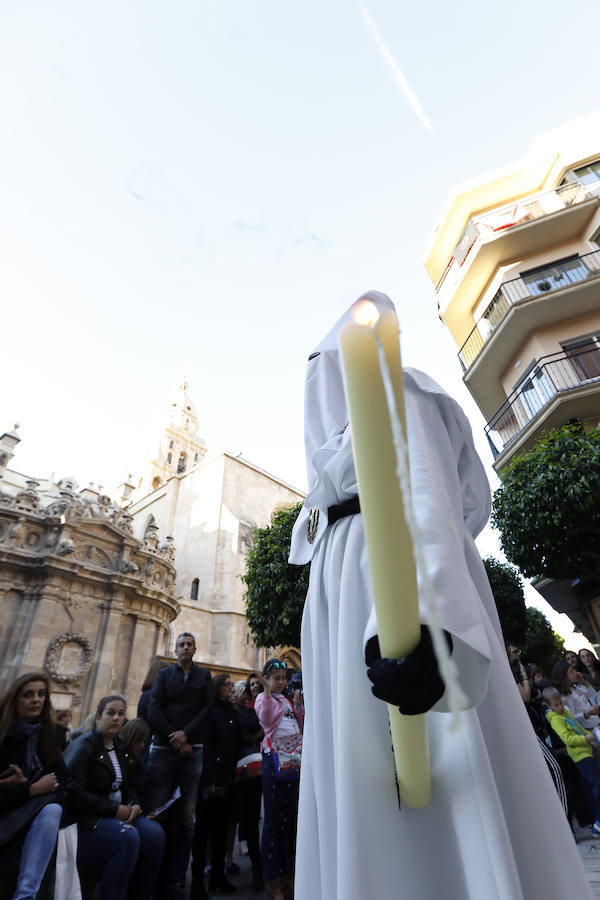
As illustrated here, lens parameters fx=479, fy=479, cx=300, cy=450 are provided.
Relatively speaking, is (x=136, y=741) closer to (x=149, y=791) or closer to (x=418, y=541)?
(x=149, y=791)

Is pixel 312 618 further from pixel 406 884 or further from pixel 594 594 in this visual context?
pixel 594 594

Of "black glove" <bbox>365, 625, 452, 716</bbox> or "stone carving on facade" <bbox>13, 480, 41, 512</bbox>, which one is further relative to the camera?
"stone carving on facade" <bbox>13, 480, 41, 512</bbox>

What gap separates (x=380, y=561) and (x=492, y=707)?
83 cm

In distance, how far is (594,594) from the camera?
12.0 metres

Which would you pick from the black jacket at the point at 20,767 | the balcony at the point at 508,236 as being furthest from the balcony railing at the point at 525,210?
the black jacket at the point at 20,767

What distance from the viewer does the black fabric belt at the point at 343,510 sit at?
5.23 ft

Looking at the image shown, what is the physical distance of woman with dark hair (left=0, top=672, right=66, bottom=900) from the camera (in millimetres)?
2881

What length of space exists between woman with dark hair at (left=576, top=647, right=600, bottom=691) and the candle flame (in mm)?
8275

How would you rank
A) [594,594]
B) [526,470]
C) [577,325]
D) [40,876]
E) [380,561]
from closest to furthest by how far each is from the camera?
1. [380,561]
2. [40,876]
3. [526,470]
4. [594,594]
5. [577,325]

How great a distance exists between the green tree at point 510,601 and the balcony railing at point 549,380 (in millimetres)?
3516

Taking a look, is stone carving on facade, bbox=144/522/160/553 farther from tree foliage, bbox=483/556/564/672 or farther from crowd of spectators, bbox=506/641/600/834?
crowd of spectators, bbox=506/641/600/834

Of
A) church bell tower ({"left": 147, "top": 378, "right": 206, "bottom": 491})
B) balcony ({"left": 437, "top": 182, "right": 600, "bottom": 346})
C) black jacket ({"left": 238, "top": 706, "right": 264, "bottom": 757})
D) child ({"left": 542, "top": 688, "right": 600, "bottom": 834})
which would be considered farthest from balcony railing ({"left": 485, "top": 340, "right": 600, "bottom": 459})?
church bell tower ({"left": 147, "top": 378, "right": 206, "bottom": 491})

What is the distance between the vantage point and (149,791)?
13.4 feet

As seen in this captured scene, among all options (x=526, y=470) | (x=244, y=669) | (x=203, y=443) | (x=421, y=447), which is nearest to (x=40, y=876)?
(x=421, y=447)
